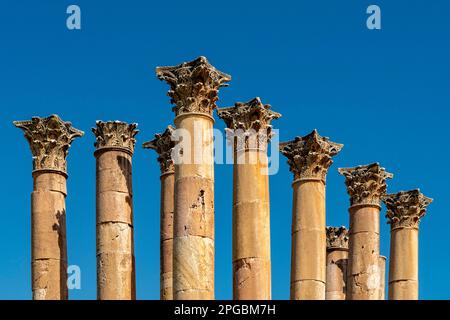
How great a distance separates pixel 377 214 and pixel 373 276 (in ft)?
8.98

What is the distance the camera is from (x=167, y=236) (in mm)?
49688

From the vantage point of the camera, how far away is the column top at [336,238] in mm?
60000

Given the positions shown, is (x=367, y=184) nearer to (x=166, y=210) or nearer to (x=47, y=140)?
(x=166, y=210)

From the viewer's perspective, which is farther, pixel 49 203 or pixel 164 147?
pixel 164 147

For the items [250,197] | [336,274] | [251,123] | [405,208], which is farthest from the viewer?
[336,274]

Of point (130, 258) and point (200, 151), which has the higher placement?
point (200, 151)

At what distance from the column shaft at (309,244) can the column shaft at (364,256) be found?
399cm

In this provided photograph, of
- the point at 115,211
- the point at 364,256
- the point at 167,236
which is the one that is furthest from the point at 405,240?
the point at 115,211

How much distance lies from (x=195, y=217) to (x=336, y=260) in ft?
69.3

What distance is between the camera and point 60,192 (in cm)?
4719

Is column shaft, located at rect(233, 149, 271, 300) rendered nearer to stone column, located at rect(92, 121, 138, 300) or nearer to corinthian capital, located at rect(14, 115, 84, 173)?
stone column, located at rect(92, 121, 138, 300)
